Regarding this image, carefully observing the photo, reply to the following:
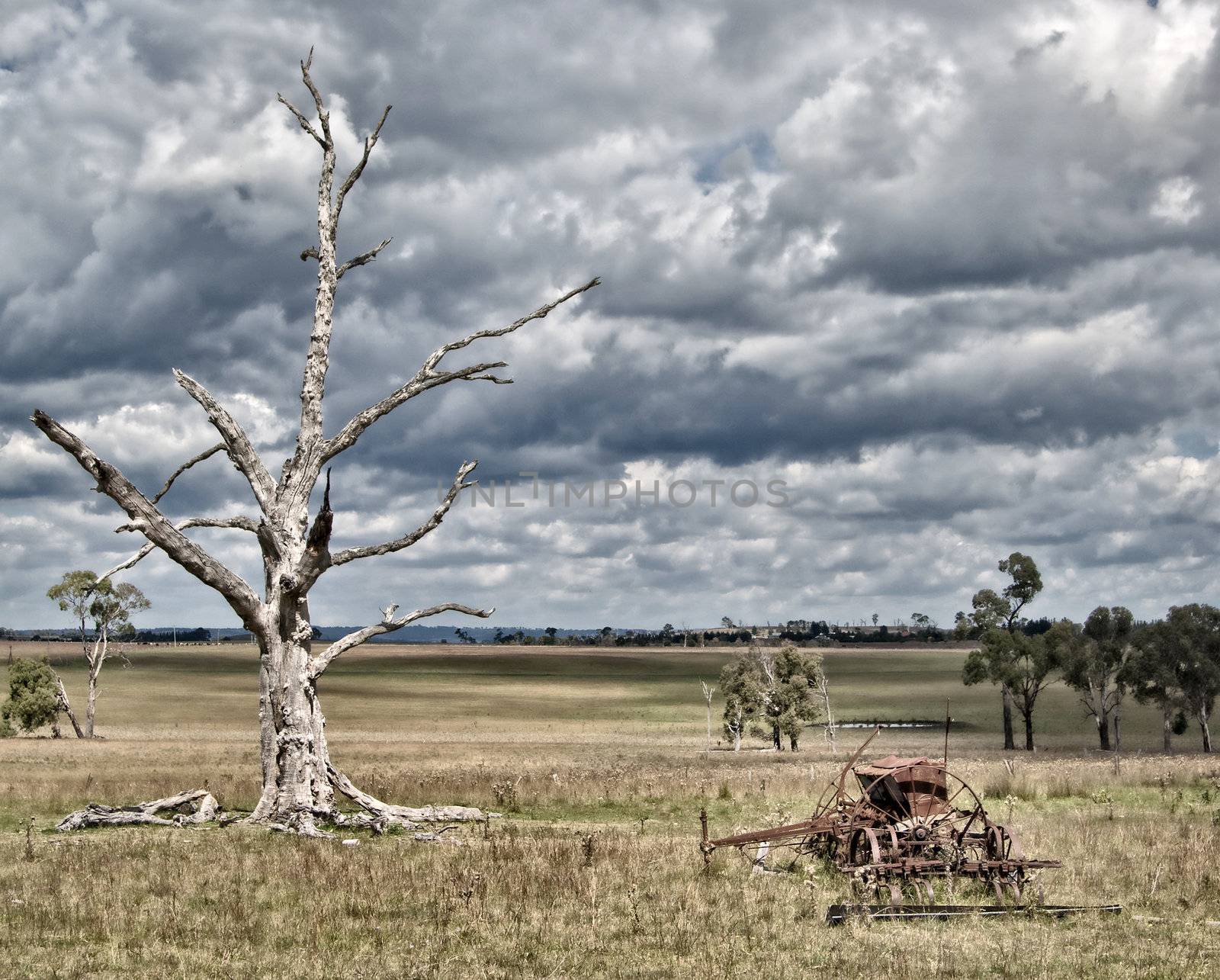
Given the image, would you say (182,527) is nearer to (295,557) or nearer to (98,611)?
(295,557)

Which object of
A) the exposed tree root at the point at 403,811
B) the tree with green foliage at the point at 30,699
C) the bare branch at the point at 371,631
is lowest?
the tree with green foliage at the point at 30,699

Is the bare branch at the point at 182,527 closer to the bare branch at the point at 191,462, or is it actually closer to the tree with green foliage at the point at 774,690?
the bare branch at the point at 191,462

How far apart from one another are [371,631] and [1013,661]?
7318 centimetres

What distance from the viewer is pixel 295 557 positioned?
22141mm

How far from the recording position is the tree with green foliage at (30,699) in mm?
71438

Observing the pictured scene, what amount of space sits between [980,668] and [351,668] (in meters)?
128

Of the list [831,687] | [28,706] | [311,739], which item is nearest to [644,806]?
[311,739]

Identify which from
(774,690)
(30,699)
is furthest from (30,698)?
(774,690)

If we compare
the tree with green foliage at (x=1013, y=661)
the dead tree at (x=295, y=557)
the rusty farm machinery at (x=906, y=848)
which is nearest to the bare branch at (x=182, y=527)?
the dead tree at (x=295, y=557)

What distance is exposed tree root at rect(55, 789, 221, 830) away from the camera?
20.6m

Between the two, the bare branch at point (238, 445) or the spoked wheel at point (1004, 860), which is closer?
the spoked wheel at point (1004, 860)

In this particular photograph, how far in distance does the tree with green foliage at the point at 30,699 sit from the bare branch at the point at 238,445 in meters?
58.0

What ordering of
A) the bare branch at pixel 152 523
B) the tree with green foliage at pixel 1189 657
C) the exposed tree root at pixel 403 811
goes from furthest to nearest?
the tree with green foliage at pixel 1189 657
the exposed tree root at pixel 403 811
the bare branch at pixel 152 523

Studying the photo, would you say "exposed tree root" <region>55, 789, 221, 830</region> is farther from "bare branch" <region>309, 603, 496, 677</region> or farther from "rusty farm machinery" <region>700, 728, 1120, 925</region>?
"rusty farm machinery" <region>700, 728, 1120, 925</region>
